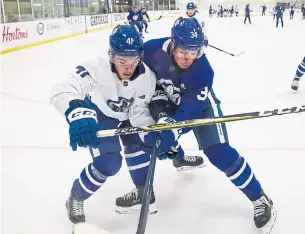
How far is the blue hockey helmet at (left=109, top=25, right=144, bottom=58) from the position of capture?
4.25 feet

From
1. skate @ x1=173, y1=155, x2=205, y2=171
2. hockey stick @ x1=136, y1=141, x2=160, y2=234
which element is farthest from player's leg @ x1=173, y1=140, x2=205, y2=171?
hockey stick @ x1=136, y1=141, x2=160, y2=234

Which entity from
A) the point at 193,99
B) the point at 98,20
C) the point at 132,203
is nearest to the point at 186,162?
the point at 132,203

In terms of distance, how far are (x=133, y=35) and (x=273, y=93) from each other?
8.78 ft

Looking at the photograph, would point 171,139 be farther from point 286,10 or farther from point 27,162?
point 286,10

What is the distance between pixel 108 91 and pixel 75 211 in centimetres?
49

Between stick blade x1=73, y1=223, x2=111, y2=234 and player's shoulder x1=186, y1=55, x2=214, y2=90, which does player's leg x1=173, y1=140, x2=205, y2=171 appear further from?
stick blade x1=73, y1=223, x2=111, y2=234

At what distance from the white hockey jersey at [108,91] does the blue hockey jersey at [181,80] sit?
0.06m

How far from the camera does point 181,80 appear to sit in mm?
1521

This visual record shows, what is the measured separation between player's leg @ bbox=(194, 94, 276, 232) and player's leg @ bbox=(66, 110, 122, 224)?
358 millimetres

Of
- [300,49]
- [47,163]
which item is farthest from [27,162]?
[300,49]

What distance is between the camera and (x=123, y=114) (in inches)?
58.3

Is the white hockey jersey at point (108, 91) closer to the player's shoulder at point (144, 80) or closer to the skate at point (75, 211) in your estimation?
the player's shoulder at point (144, 80)

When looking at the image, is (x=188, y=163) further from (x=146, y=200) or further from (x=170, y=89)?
(x=146, y=200)

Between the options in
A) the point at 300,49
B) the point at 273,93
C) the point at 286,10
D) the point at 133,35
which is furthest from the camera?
the point at 286,10
